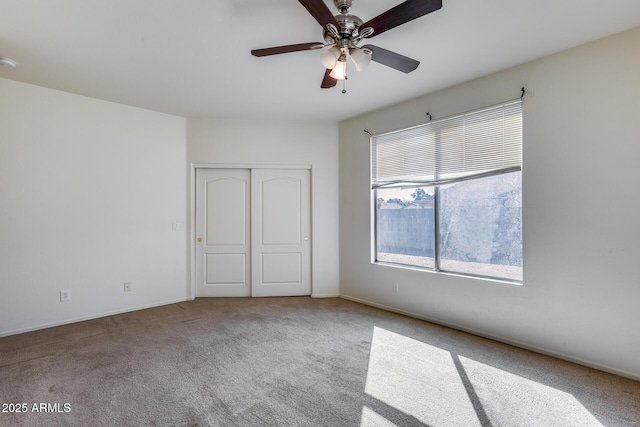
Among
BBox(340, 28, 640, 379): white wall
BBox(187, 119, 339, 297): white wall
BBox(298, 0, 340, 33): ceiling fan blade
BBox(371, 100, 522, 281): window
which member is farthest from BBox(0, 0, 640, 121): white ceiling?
BBox(187, 119, 339, 297): white wall

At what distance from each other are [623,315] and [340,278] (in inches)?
130

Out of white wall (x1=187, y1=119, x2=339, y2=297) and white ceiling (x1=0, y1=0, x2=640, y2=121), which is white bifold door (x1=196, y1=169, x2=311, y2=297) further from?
white ceiling (x1=0, y1=0, x2=640, y2=121)

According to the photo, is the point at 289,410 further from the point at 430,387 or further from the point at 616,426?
the point at 616,426

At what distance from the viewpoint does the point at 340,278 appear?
503 cm

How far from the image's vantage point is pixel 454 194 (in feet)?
12.1

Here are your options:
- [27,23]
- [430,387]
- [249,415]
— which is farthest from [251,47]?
[430,387]

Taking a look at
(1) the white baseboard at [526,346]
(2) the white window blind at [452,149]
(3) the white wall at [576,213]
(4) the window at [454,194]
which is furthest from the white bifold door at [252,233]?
(3) the white wall at [576,213]

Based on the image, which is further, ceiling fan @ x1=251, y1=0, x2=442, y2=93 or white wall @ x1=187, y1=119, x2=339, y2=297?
white wall @ x1=187, y1=119, x2=339, y2=297

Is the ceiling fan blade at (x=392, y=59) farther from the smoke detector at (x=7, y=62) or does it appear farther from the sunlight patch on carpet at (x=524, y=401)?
the smoke detector at (x=7, y=62)

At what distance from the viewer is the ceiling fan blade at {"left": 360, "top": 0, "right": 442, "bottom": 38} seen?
5.84 ft

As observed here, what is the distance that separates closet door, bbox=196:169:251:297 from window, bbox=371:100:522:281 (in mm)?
2100

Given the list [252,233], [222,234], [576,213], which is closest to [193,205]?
[222,234]

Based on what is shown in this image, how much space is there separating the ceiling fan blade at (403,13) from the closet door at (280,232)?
3.18 m

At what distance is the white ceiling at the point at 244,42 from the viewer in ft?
7.44
